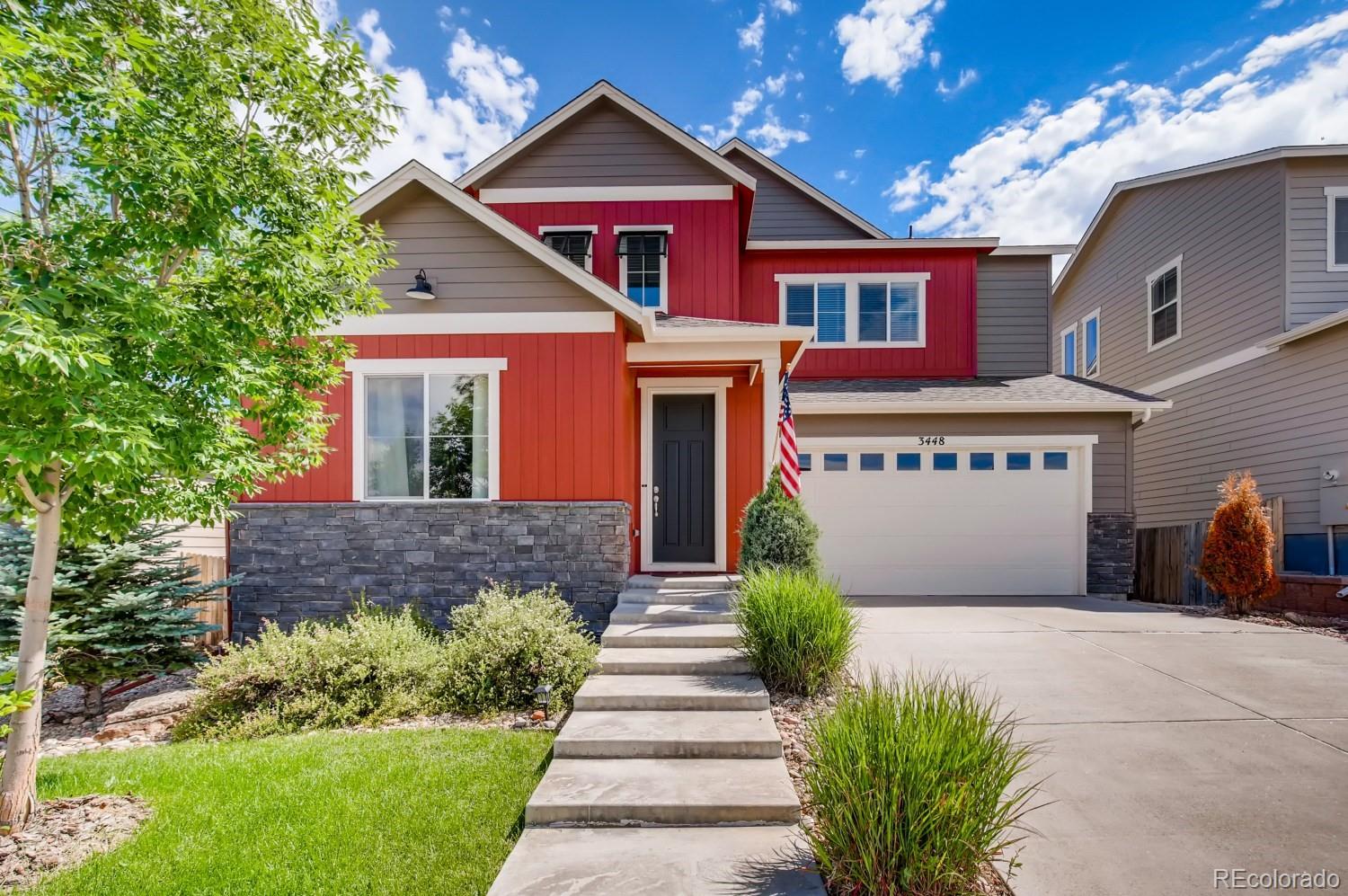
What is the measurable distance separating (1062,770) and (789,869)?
6.42 ft

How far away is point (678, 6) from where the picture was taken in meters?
10.7

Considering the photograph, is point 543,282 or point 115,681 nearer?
point 115,681

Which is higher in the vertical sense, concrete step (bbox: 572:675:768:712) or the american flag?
the american flag

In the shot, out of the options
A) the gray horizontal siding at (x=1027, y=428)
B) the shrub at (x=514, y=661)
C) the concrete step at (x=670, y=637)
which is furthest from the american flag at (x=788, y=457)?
the gray horizontal siding at (x=1027, y=428)

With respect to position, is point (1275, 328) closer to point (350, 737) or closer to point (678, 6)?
point (678, 6)

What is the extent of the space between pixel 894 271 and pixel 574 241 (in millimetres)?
5726

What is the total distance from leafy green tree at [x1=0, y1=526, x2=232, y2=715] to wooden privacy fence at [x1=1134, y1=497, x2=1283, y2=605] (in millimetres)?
12432

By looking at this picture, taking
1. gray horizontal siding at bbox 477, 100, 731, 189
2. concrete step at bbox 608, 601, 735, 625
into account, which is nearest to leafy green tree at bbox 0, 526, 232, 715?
concrete step at bbox 608, 601, 735, 625

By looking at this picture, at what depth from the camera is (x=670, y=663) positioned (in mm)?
5133

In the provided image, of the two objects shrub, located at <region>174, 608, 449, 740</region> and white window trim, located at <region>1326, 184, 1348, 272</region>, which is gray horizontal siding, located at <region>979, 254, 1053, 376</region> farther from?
shrub, located at <region>174, 608, 449, 740</region>

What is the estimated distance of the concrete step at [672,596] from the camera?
272 inches

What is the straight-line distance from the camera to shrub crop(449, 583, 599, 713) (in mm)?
5398

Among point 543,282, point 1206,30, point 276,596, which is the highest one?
point 1206,30

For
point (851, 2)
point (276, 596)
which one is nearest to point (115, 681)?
point (276, 596)
